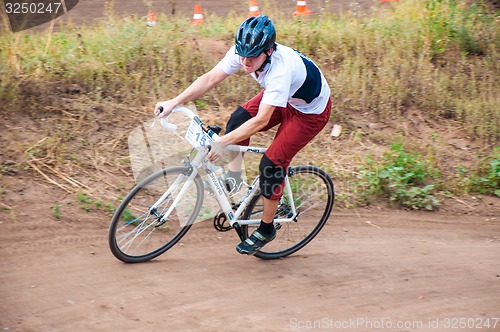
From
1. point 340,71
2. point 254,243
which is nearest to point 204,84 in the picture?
point 254,243

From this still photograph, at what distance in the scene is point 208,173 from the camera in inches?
195

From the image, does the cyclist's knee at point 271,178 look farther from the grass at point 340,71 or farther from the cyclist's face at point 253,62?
the grass at point 340,71

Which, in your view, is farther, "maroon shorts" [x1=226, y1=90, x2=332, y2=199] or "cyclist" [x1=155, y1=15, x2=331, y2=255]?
"maroon shorts" [x1=226, y1=90, x2=332, y2=199]

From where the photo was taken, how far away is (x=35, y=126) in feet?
21.4

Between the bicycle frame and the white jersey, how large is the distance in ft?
1.66

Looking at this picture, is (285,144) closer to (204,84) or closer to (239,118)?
(239,118)

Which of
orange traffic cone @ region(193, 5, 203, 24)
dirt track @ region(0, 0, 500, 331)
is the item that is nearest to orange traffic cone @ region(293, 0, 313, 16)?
orange traffic cone @ region(193, 5, 203, 24)

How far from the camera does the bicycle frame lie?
4.71 metres

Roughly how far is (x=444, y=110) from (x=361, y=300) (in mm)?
4208

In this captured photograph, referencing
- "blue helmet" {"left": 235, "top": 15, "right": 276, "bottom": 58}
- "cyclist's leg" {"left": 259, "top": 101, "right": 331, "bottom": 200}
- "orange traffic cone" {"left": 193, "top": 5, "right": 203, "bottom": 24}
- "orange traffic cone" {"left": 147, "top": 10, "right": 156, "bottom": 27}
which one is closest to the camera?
"blue helmet" {"left": 235, "top": 15, "right": 276, "bottom": 58}

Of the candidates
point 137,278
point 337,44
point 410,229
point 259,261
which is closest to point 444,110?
point 337,44

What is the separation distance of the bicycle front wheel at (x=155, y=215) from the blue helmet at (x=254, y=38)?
1.07 meters

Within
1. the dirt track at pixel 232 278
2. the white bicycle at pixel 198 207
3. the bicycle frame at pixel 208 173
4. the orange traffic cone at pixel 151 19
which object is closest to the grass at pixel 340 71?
the orange traffic cone at pixel 151 19

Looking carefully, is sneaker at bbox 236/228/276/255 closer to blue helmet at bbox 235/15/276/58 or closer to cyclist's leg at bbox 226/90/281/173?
cyclist's leg at bbox 226/90/281/173
